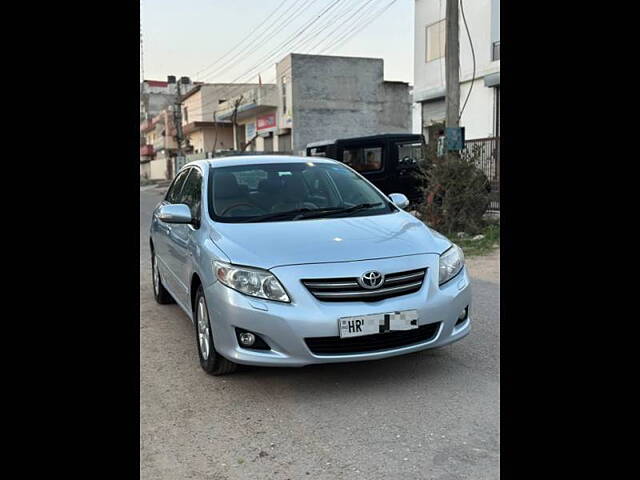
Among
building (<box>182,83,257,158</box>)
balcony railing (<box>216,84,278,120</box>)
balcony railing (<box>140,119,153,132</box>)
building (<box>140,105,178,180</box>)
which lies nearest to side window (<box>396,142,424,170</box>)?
balcony railing (<box>216,84,278,120</box>)

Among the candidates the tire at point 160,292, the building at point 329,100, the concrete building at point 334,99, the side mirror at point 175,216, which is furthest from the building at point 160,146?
the side mirror at point 175,216

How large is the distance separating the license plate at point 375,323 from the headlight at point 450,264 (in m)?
0.40

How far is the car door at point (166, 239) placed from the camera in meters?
5.33

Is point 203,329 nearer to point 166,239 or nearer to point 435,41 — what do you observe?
point 166,239

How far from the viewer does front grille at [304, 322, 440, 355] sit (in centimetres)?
349

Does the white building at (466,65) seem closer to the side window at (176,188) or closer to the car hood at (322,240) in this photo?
the side window at (176,188)

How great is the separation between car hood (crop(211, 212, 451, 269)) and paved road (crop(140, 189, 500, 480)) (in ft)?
2.77

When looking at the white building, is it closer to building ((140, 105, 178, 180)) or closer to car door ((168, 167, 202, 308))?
car door ((168, 167, 202, 308))

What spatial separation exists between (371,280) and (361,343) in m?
0.38

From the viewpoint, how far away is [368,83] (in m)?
35.9
